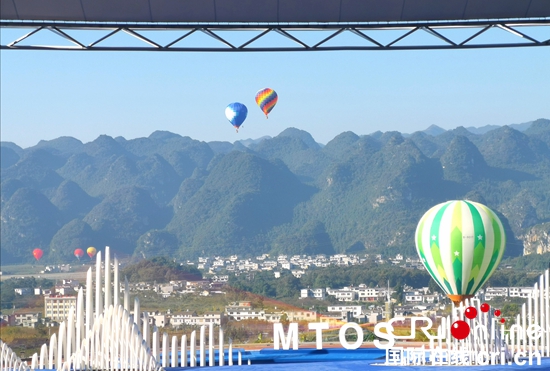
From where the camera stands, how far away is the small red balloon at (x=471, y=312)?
1530 cm

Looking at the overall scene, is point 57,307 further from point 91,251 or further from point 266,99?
point 91,251

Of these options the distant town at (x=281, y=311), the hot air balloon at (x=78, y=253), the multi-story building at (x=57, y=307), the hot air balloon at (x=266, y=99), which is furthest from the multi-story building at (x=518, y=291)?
the hot air balloon at (x=78, y=253)

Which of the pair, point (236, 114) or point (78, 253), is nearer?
point (236, 114)

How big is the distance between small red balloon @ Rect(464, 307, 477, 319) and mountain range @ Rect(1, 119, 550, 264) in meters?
88.8

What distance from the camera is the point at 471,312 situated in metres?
15.3

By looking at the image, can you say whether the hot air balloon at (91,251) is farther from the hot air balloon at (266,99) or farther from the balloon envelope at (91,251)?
the hot air balloon at (266,99)

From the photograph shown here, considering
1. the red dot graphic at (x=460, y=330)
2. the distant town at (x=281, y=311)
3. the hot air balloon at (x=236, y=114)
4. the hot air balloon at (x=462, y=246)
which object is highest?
the hot air balloon at (x=236, y=114)

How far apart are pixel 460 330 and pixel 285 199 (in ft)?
382

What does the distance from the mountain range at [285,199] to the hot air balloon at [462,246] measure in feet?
270

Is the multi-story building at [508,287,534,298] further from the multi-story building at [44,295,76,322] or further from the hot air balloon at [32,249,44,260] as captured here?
the hot air balloon at [32,249,44,260]

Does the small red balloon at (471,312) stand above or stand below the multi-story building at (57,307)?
above

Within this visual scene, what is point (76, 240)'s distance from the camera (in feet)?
400

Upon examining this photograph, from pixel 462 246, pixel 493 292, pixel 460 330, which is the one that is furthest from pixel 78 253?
pixel 460 330

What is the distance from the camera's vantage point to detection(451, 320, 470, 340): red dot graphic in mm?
14523
